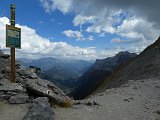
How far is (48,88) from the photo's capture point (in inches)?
827

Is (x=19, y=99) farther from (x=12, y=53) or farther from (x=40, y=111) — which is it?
(x=12, y=53)

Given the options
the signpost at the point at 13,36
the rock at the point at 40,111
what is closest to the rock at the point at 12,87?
the signpost at the point at 13,36

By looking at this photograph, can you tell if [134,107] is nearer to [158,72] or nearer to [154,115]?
[154,115]

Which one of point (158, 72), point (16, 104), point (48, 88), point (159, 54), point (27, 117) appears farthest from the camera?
point (159, 54)

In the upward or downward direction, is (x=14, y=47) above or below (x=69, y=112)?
above

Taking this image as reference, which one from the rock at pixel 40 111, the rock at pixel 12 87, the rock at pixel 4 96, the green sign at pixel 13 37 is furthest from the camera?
the green sign at pixel 13 37

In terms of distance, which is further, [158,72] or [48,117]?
[158,72]

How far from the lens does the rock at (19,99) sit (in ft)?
59.7

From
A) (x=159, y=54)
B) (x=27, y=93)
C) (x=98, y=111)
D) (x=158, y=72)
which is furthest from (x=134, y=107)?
(x=159, y=54)

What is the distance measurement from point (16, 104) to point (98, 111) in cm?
557

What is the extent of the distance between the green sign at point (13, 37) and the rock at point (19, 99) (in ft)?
11.5

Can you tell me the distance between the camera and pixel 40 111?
16.2 metres

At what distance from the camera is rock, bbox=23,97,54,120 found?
15.6 m

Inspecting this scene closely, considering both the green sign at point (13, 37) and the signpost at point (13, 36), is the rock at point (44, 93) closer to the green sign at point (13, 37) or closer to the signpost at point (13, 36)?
the signpost at point (13, 36)
